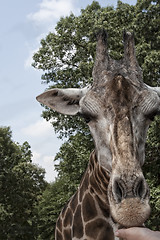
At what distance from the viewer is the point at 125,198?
8.99ft

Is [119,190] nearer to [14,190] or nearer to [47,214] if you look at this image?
[14,190]

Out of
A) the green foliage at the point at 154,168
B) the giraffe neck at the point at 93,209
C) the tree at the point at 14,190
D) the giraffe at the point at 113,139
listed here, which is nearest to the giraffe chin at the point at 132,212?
the giraffe at the point at 113,139

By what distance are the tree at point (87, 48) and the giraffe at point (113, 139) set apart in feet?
42.9

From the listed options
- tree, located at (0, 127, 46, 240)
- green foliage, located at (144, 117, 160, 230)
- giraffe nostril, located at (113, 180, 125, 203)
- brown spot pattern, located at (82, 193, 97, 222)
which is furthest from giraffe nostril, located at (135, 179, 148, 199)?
tree, located at (0, 127, 46, 240)

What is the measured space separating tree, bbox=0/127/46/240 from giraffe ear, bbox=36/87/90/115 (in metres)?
24.4

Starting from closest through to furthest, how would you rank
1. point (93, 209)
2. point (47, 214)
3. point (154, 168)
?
point (93, 209) → point (154, 168) → point (47, 214)

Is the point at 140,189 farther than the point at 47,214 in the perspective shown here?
No

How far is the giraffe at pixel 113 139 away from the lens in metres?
2.77

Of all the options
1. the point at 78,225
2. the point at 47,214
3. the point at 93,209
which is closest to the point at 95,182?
the point at 93,209

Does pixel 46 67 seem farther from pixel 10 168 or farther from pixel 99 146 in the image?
pixel 99 146

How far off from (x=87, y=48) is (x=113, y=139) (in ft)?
58.5

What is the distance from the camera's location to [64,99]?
4.42 meters

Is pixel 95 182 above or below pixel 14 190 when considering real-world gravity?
below

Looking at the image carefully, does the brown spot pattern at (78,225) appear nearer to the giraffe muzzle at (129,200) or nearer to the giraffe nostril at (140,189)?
the giraffe muzzle at (129,200)
